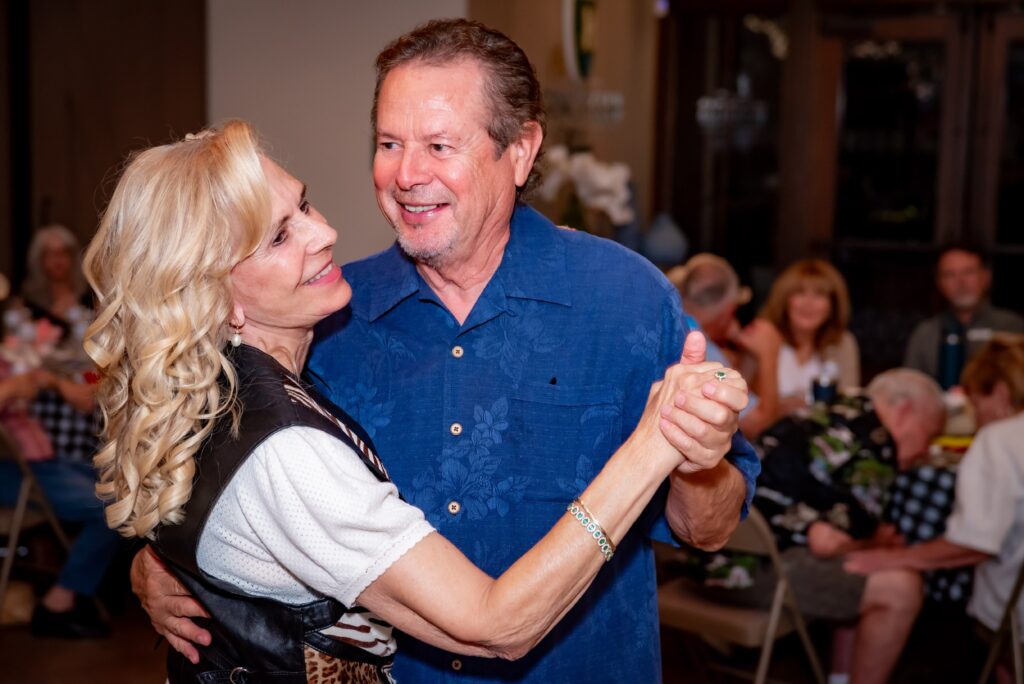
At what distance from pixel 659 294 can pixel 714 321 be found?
118 inches

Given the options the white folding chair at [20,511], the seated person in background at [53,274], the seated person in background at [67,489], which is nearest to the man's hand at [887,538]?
the seated person in background at [67,489]

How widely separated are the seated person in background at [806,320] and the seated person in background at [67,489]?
2.97m

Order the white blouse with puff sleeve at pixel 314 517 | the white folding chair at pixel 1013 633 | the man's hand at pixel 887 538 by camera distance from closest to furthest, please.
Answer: the white blouse with puff sleeve at pixel 314 517 → the white folding chair at pixel 1013 633 → the man's hand at pixel 887 538

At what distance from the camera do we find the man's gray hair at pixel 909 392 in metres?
4.09

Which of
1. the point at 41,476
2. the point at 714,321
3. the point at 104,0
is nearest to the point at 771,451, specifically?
the point at 714,321

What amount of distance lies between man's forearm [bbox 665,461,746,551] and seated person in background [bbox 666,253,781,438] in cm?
274

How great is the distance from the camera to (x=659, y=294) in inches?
73.2

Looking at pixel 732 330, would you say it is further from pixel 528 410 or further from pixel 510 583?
pixel 510 583

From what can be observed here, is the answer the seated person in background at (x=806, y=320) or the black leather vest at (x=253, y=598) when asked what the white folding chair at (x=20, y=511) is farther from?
the seated person in background at (x=806, y=320)

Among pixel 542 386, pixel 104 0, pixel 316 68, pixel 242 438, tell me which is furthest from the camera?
pixel 104 0

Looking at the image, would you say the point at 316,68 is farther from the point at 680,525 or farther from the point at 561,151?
the point at 680,525

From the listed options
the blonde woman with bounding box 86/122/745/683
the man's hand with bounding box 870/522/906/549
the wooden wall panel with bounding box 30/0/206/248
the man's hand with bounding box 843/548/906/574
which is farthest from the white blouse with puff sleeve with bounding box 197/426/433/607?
the wooden wall panel with bounding box 30/0/206/248

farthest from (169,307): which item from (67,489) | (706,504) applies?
(67,489)

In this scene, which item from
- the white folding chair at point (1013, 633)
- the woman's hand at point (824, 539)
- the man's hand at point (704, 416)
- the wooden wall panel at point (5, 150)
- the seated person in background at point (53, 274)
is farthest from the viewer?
the wooden wall panel at point (5, 150)
